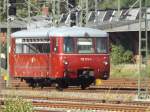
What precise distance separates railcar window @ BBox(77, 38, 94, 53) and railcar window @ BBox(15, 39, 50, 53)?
4.13 feet

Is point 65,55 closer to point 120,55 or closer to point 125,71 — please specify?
point 125,71

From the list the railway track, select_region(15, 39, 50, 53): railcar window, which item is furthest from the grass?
the railway track

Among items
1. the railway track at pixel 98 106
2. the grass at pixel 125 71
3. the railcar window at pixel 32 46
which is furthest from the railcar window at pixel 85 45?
the grass at pixel 125 71

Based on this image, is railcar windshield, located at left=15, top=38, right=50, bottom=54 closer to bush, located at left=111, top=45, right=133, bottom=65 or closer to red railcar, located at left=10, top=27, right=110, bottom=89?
red railcar, located at left=10, top=27, right=110, bottom=89

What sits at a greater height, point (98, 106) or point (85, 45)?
point (85, 45)

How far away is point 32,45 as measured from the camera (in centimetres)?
2683

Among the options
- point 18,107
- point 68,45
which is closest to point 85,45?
point 68,45

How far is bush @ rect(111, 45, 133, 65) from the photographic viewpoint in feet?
136

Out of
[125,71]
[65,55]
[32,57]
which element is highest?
[65,55]

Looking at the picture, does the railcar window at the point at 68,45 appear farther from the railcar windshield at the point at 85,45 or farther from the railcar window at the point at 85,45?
the railcar window at the point at 85,45

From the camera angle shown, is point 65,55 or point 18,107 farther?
point 65,55

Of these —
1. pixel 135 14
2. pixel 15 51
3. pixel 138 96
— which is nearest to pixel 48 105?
pixel 138 96

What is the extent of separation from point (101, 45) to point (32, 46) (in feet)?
9.53

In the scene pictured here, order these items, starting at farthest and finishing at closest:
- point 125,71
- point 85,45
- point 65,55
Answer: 1. point 125,71
2. point 85,45
3. point 65,55
